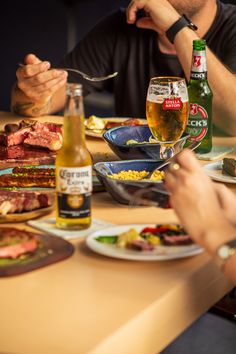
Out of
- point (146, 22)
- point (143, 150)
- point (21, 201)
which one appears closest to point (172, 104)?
point (143, 150)

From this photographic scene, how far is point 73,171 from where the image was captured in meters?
1.21

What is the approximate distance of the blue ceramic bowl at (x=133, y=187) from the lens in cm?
122

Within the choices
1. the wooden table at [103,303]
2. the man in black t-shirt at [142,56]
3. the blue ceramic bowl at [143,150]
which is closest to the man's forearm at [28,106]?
the man in black t-shirt at [142,56]

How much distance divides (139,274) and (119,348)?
0.64 ft

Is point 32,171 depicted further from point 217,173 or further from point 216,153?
point 216,153

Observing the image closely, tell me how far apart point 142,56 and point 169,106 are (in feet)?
3.62

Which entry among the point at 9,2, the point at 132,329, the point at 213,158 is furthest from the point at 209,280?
the point at 9,2

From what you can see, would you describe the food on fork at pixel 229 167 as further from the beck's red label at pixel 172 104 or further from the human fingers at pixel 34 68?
the human fingers at pixel 34 68

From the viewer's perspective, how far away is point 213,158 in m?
1.82

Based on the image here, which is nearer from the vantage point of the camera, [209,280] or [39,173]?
[209,280]

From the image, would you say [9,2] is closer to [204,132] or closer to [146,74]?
[146,74]

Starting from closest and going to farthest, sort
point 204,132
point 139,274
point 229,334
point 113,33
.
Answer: point 139,274, point 229,334, point 204,132, point 113,33

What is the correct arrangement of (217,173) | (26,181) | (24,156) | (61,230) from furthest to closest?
(24,156) → (217,173) → (26,181) → (61,230)

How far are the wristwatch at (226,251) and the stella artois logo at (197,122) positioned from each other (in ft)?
2.68
